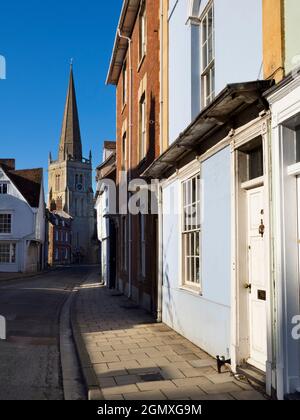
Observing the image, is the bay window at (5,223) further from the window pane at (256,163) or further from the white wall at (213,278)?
the window pane at (256,163)

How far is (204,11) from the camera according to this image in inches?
339

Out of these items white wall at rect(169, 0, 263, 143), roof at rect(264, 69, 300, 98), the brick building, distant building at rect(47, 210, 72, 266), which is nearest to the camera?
roof at rect(264, 69, 300, 98)

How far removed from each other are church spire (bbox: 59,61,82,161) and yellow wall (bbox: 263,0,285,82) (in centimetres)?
10895

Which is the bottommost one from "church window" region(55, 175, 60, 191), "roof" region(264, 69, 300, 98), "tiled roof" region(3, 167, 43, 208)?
"roof" region(264, 69, 300, 98)

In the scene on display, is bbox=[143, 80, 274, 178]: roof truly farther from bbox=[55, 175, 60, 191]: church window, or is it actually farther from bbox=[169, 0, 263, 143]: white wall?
bbox=[55, 175, 60, 191]: church window

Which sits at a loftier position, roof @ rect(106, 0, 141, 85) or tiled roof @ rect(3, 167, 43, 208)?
roof @ rect(106, 0, 141, 85)

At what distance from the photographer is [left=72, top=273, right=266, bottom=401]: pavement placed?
5.53 meters

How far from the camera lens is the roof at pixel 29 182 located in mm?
42406

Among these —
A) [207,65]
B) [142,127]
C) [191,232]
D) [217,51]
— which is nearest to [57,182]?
[142,127]

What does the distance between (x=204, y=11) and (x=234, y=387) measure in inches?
255

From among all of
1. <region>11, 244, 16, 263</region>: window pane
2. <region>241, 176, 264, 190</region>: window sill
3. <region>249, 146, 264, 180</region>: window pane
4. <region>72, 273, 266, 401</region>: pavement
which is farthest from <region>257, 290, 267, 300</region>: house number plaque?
<region>11, 244, 16, 263</region>: window pane

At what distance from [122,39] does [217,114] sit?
1309 cm

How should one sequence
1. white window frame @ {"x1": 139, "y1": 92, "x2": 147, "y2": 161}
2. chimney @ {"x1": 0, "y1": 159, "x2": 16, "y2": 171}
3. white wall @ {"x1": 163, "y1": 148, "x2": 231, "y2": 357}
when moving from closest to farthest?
white wall @ {"x1": 163, "y1": 148, "x2": 231, "y2": 357} < white window frame @ {"x1": 139, "y1": 92, "x2": 147, "y2": 161} < chimney @ {"x1": 0, "y1": 159, "x2": 16, "y2": 171}

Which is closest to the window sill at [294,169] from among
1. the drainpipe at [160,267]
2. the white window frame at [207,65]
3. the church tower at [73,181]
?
the white window frame at [207,65]
